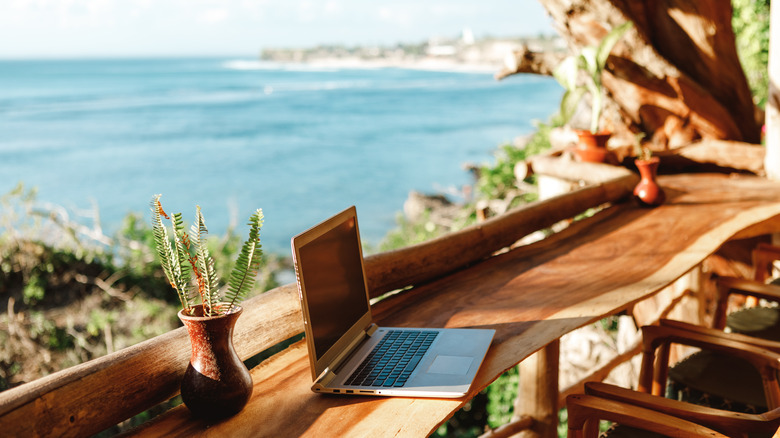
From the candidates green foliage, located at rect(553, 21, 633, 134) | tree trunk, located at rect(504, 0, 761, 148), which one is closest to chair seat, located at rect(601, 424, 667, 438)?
green foliage, located at rect(553, 21, 633, 134)

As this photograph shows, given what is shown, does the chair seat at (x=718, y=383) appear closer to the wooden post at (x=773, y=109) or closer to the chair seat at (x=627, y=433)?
the chair seat at (x=627, y=433)

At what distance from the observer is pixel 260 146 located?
82.9 ft

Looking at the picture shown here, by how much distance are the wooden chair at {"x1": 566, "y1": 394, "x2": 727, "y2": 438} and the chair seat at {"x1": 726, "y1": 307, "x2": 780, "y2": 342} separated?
1157mm

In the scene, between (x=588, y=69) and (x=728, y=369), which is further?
(x=588, y=69)

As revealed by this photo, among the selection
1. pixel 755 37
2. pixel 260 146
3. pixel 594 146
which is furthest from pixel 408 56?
pixel 594 146

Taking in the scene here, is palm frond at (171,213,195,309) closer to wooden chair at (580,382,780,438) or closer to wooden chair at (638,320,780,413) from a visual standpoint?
wooden chair at (580,382,780,438)

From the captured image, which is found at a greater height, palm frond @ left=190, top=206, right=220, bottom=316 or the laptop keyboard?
palm frond @ left=190, top=206, right=220, bottom=316

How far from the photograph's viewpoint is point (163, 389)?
1.34 m

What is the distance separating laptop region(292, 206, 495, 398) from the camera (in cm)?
131

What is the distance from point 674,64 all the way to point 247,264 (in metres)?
3.46

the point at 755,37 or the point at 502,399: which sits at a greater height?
the point at 755,37

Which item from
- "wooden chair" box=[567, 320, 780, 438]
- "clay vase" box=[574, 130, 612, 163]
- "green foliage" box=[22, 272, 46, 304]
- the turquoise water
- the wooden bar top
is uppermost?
"clay vase" box=[574, 130, 612, 163]

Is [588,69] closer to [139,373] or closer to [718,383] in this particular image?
[718,383]

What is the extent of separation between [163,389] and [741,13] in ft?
23.6
